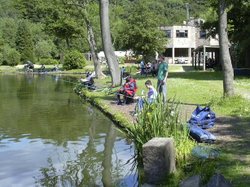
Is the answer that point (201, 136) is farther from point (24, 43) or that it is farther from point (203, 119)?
point (24, 43)

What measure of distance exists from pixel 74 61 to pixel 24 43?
94.7ft

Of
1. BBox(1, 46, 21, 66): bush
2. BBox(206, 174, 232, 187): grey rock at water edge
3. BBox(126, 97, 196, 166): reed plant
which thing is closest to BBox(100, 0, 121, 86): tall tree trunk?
BBox(126, 97, 196, 166): reed plant

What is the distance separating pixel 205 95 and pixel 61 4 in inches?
935

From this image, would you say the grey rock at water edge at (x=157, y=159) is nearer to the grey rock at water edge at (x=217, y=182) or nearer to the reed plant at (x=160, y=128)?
the reed plant at (x=160, y=128)

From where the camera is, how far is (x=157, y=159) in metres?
7.88

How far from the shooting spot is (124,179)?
9.20 metres

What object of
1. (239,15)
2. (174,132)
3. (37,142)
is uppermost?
(239,15)

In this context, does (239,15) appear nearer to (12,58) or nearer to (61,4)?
(61,4)

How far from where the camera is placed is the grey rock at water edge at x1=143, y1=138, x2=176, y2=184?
7.86 m

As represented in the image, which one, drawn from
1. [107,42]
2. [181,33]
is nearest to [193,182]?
[107,42]

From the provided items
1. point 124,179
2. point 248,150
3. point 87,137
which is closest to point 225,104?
point 87,137

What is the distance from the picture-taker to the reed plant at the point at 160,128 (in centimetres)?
923

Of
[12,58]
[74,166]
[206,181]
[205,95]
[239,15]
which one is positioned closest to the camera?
[206,181]

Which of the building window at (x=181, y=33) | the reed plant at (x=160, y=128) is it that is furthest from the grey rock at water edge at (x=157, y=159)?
the building window at (x=181, y=33)
